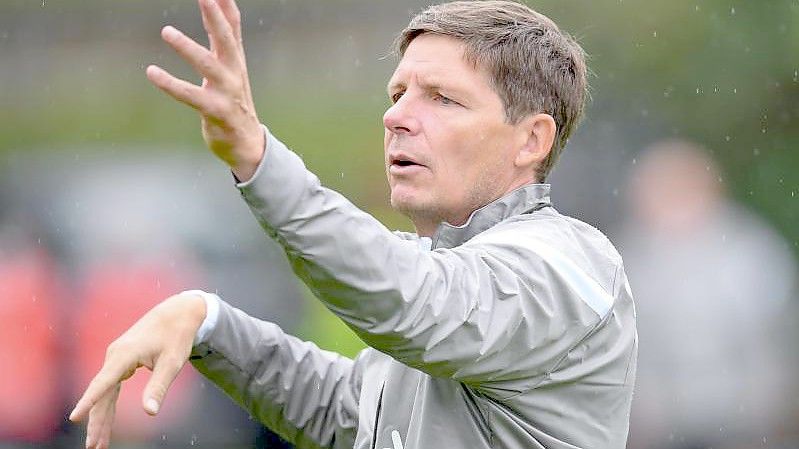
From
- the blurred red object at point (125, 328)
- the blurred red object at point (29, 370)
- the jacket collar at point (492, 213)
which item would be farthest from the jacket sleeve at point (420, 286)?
the blurred red object at point (29, 370)

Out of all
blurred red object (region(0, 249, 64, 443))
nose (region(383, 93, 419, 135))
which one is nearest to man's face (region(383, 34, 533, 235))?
nose (region(383, 93, 419, 135))

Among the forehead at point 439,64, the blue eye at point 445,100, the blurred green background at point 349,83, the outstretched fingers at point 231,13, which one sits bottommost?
the blurred green background at point 349,83

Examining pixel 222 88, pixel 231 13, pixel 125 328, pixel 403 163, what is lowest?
pixel 125 328

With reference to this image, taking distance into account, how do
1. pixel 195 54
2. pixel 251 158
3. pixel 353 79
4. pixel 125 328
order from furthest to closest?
pixel 353 79, pixel 125 328, pixel 251 158, pixel 195 54

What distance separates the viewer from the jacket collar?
3.32 metres

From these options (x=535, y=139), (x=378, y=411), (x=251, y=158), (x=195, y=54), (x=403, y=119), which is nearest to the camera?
(x=195, y=54)

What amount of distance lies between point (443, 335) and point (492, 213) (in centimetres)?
69

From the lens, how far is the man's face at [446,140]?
10.9ft

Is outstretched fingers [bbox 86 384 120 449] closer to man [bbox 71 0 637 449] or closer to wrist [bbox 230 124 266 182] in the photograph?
man [bbox 71 0 637 449]

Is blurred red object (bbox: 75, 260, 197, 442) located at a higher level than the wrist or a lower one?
lower

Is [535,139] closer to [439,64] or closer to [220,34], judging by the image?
[439,64]

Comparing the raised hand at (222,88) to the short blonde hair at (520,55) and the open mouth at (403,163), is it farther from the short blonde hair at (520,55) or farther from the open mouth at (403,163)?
the short blonde hair at (520,55)

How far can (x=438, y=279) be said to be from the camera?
2713 mm

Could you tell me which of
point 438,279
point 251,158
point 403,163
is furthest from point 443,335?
point 403,163
